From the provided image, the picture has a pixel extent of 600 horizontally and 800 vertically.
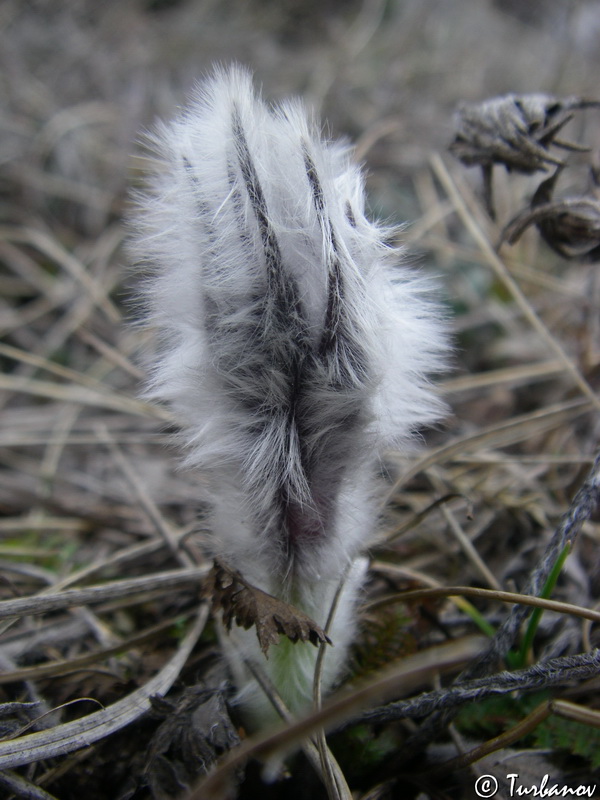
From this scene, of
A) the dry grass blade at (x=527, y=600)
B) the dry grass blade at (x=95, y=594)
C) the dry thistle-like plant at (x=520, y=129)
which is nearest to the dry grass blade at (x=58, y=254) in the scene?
the dry grass blade at (x=95, y=594)

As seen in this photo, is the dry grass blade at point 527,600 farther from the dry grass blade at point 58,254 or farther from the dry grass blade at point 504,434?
the dry grass blade at point 58,254

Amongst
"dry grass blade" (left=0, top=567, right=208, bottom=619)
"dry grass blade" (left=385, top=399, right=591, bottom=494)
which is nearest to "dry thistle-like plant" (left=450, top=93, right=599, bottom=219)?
"dry grass blade" (left=385, top=399, right=591, bottom=494)

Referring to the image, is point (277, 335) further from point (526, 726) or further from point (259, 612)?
point (526, 726)

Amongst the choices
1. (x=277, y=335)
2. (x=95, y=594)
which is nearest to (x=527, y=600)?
(x=277, y=335)

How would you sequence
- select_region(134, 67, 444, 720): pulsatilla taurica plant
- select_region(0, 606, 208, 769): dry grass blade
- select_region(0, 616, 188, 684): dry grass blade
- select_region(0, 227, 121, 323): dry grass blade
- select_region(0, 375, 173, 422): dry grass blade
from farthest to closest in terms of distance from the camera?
select_region(0, 227, 121, 323): dry grass blade, select_region(0, 375, 173, 422): dry grass blade, select_region(0, 616, 188, 684): dry grass blade, select_region(0, 606, 208, 769): dry grass blade, select_region(134, 67, 444, 720): pulsatilla taurica plant

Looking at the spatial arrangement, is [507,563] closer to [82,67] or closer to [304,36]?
[82,67]

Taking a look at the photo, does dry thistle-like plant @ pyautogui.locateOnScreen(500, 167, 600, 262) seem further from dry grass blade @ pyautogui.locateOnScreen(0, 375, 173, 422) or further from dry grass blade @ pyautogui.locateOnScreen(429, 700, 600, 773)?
dry grass blade @ pyautogui.locateOnScreen(0, 375, 173, 422)

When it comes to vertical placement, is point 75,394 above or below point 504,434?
above
